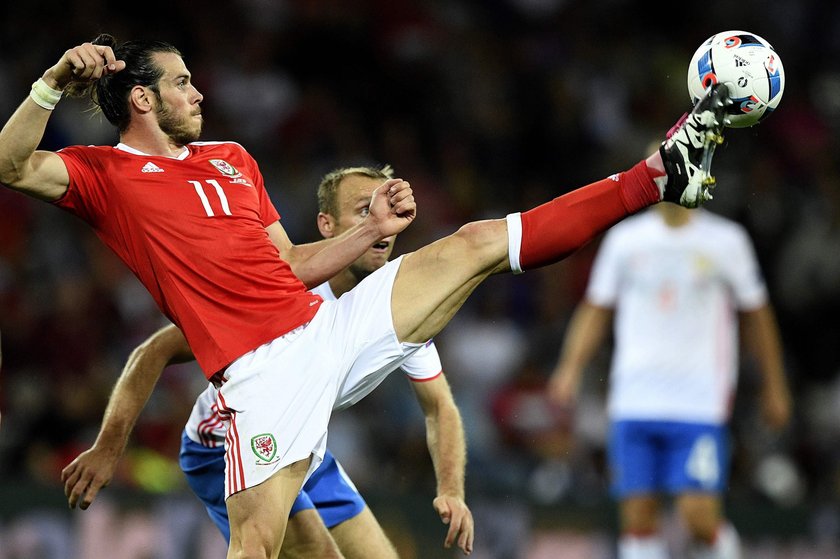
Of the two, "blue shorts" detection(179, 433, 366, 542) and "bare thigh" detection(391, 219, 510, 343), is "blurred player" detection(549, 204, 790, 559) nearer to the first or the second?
"blue shorts" detection(179, 433, 366, 542)

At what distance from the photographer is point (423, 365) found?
5188mm

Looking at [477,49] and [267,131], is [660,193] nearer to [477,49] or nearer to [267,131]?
[267,131]

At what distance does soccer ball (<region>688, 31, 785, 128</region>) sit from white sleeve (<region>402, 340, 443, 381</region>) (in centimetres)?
143

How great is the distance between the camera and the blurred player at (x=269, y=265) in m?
4.23

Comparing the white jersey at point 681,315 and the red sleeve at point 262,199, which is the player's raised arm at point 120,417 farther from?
the white jersey at point 681,315

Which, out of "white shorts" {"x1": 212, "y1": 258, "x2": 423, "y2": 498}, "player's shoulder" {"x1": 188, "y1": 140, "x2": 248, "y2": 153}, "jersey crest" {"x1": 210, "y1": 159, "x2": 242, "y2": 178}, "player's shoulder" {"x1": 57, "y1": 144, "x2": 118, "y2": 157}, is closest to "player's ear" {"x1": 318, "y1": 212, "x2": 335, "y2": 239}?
"player's shoulder" {"x1": 188, "y1": 140, "x2": 248, "y2": 153}

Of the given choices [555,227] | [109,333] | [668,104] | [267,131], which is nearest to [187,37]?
[267,131]

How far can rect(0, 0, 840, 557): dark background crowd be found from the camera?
8594mm

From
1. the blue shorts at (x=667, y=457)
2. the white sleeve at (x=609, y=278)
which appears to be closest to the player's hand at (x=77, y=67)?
the white sleeve at (x=609, y=278)

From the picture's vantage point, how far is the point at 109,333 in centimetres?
923

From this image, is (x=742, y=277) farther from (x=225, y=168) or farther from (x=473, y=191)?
(x=225, y=168)

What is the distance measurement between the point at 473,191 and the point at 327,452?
6.06 meters

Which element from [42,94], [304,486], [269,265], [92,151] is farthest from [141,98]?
[304,486]

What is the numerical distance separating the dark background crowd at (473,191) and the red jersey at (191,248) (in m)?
3.49
